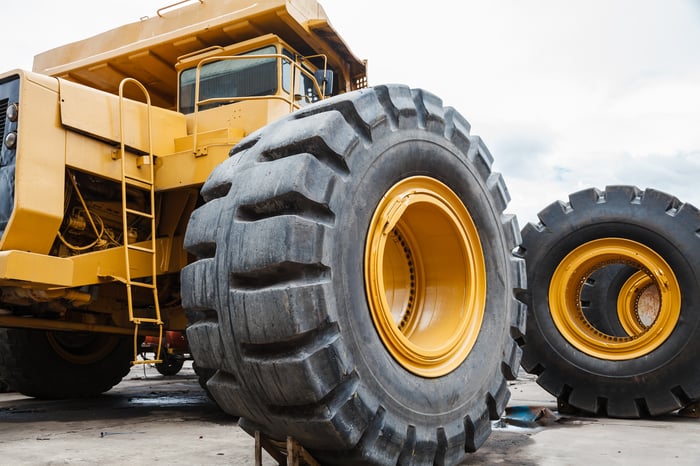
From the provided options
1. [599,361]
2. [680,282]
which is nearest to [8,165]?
[599,361]

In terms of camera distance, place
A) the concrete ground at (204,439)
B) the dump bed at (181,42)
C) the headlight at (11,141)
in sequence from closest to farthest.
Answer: the concrete ground at (204,439)
the headlight at (11,141)
the dump bed at (181,42)

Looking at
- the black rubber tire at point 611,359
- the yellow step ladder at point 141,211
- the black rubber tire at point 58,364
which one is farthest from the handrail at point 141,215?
the black rubber tire at point 611,359

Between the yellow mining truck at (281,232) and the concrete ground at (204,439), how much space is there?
→ 2.51 ft

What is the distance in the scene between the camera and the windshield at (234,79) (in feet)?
17.4

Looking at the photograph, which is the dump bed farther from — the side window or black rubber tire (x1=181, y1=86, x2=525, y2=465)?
black rubber tire (x1=181, y1=86, x2=525, y2=465)

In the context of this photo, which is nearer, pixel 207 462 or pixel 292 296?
pixel 292 296

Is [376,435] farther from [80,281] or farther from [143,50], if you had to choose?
[143,50]

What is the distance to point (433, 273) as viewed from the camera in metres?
3.27

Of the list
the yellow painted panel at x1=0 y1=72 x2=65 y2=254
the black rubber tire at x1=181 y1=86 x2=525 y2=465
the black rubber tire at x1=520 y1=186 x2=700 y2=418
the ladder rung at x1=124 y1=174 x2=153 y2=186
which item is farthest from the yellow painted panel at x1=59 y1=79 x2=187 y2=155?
the black rubber tire at x1=520 y1=186 x2=700 y2=418

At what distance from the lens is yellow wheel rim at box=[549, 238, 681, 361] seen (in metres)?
5.09

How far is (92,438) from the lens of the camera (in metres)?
4.25

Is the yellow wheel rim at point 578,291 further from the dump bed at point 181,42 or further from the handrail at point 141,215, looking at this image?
the handrail at point 141,215

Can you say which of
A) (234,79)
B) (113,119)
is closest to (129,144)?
(113,119)

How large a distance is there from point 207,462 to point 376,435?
1340 millimetres
